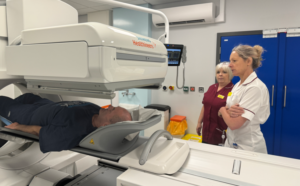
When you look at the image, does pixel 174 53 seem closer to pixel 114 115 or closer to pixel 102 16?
pixel 114 115

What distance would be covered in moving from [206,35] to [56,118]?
3022mm

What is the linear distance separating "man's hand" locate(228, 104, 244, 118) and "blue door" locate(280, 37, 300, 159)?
6.22 feet

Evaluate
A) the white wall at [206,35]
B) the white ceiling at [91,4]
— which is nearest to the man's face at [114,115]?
the white wall at [206,35]

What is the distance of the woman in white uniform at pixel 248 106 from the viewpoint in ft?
5.25

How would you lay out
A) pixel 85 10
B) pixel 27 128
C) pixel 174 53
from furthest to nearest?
pixel 85 10
pixel 174 53
pixel 27 128

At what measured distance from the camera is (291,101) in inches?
119

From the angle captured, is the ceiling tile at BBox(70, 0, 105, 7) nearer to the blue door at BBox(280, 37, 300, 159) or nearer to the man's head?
the man's head

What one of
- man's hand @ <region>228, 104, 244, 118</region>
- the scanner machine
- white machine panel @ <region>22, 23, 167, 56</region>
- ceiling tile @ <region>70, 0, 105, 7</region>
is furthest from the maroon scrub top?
ceiling tile @ <region>70, 0, 105, 7</region>

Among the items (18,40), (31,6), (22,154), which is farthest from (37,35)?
(22,154)

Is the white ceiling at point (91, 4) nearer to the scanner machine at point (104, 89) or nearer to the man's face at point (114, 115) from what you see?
the scanner machine at point (104, 89)

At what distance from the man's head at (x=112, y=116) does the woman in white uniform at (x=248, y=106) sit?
0.91m

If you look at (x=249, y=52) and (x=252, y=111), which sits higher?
(x=249, y=52)

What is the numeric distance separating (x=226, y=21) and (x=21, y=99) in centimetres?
315

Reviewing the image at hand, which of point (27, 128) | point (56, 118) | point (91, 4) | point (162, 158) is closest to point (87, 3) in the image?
point (91, 4)
